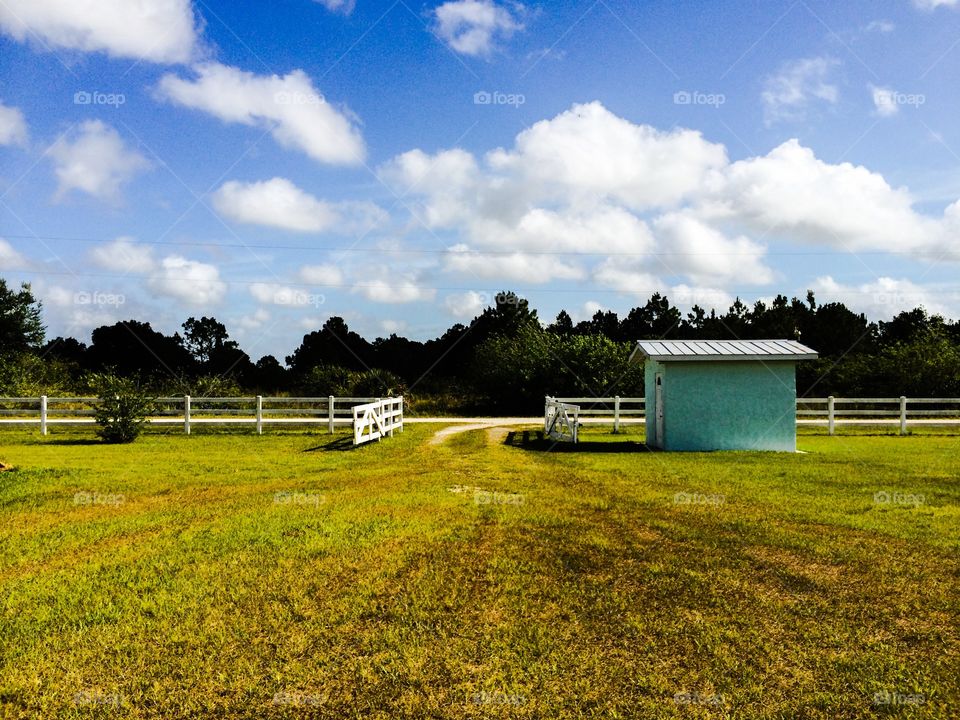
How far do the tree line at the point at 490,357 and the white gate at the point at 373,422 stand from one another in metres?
9.56

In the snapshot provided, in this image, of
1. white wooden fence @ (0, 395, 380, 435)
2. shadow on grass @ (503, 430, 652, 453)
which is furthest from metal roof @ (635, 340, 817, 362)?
white wooden fence @ (0, 395, 380, 435)

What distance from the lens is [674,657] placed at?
16.0 feet

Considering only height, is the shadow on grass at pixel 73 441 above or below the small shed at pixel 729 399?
below

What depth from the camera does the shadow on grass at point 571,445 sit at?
18.3 m

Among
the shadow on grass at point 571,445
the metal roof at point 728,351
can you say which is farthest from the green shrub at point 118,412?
the metal roof at point 728,351

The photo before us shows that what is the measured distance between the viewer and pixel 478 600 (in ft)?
19.5

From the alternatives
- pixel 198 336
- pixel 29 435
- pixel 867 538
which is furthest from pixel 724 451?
pixel 198 336

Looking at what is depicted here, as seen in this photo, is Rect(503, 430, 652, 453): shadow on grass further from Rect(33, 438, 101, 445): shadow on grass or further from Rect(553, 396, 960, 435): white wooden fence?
Rect(33, 438, 101, 445): shadow on grass

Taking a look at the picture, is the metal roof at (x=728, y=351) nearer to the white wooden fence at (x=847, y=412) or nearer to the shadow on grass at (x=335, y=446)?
the white wooden fence at (x=847, y=412)

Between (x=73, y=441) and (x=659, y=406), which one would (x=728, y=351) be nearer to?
(x=659, y=406)

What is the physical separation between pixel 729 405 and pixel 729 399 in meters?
0.17

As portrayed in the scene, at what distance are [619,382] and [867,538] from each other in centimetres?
2567

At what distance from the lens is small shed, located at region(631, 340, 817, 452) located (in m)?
18.5

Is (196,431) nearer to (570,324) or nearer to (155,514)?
(155,514)
